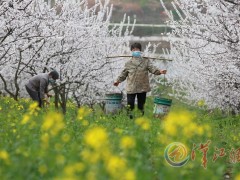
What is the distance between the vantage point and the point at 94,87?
1594 centimetres

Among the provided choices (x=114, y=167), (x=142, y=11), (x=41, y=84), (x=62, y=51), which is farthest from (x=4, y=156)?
(x=142, y=11)

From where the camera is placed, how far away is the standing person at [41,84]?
40.2 ft

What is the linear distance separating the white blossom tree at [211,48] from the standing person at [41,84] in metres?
2.96

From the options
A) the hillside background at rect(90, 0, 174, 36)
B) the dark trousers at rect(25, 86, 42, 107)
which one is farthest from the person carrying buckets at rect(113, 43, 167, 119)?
the hillside background at rect(90, 0, 174, 36)

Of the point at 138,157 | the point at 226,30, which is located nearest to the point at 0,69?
the point at 226,30

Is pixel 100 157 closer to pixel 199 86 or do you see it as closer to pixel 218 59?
pixel 218 59

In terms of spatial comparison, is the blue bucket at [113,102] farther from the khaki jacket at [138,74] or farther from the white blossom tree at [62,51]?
the khaki jacket at [138,74]

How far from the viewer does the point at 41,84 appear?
12.2 meters

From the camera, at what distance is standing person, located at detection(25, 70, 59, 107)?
483 inches

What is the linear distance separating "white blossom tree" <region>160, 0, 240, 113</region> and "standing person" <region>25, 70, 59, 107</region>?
2963mm

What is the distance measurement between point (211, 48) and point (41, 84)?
4.78 metres

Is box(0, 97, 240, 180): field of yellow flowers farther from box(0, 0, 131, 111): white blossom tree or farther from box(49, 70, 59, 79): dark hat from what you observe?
box(0, 0, 131, 111): white blossom tree

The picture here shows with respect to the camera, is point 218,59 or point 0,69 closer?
point 218,59

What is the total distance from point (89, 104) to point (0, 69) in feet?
11.4
